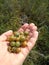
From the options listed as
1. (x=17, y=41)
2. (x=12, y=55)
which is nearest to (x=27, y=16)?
(x=17, y=41)

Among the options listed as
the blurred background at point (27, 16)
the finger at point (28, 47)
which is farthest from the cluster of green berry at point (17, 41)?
the blurred background at point (27, 16)

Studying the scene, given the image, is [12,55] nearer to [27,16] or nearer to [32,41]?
[32,41]

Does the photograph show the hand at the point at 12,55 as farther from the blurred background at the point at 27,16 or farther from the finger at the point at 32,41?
the blurred background at the point at 27,16

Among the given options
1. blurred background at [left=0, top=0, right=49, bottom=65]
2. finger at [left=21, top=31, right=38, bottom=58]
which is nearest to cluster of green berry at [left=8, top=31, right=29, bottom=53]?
finger at [left=21, top=31, right=38, bottom=58]

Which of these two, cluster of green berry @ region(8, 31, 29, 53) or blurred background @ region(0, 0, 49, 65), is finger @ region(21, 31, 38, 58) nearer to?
cluster of green berry @ region(8, 31, 29, 53)

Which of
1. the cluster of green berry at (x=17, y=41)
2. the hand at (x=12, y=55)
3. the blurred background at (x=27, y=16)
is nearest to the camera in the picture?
the hand at (x=12, y=55)

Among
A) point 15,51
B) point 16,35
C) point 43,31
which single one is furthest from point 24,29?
point 43,31

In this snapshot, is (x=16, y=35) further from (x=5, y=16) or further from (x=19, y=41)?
(x=5, y=16)
